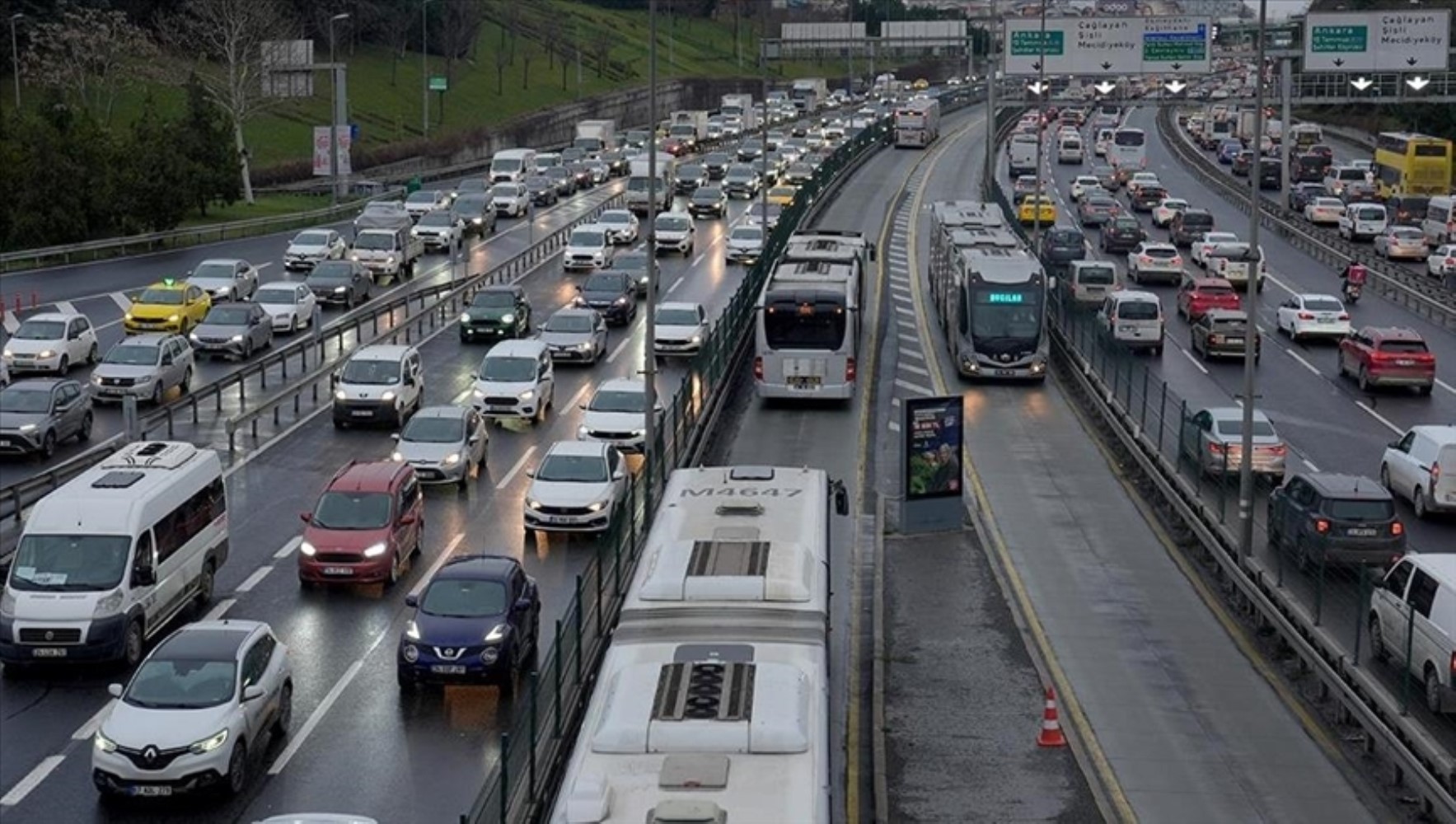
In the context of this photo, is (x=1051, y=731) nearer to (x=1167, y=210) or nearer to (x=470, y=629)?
(x=470, y=629)

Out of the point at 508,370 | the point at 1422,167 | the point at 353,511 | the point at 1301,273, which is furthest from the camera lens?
the point at 1422,167

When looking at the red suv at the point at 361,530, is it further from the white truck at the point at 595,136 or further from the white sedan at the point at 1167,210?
the white truck at the point at 595,136

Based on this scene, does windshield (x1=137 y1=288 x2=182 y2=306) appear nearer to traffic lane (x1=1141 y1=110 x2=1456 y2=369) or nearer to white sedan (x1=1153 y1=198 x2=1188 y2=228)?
traffic lane (x1=1141 y1=110 x2=1456 y2=369)

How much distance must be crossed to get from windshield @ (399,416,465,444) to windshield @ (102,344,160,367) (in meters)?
9.69

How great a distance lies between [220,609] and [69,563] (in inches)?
142

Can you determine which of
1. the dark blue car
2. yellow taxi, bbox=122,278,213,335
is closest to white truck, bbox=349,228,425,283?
yellow taxi, bbox=122,278,213,335

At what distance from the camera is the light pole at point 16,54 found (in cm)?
9888

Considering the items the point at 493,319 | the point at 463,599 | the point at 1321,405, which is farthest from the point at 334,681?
the point at 493,319

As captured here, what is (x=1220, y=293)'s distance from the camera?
60781mm

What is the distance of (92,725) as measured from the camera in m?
24.2

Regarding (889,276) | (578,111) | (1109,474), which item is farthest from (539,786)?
(578,111)

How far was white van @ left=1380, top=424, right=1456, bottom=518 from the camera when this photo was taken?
36.2 metres

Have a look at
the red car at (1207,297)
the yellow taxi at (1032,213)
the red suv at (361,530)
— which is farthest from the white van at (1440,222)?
the red suv at (361,530)

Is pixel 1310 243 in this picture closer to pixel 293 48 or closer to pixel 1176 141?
pixel 293 48
